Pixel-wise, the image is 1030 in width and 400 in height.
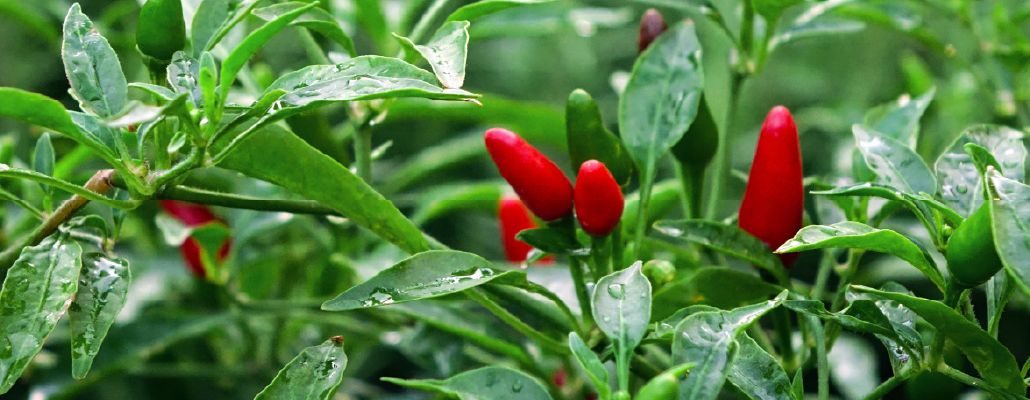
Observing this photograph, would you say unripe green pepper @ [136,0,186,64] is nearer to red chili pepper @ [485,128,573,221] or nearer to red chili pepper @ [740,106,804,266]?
red chili pepper @ [485,128,573,221]

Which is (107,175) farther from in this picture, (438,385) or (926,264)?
(926,264)

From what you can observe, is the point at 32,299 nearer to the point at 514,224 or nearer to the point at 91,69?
the point at 91,69

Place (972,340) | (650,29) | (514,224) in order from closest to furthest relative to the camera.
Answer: (972,340)
(650,29)
(514,224)

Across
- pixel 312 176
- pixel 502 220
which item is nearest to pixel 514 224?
pixel 502 220

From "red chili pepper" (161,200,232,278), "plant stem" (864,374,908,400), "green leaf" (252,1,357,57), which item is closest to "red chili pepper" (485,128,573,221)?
"green leaf" (252,1,357,57)

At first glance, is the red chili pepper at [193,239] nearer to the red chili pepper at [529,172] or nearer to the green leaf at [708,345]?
the red chili pepper at [529,172]

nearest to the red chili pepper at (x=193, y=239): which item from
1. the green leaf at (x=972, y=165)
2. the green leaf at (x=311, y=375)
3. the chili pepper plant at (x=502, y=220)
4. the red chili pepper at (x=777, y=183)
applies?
the chili pepper plant at (x=502, y=220)
